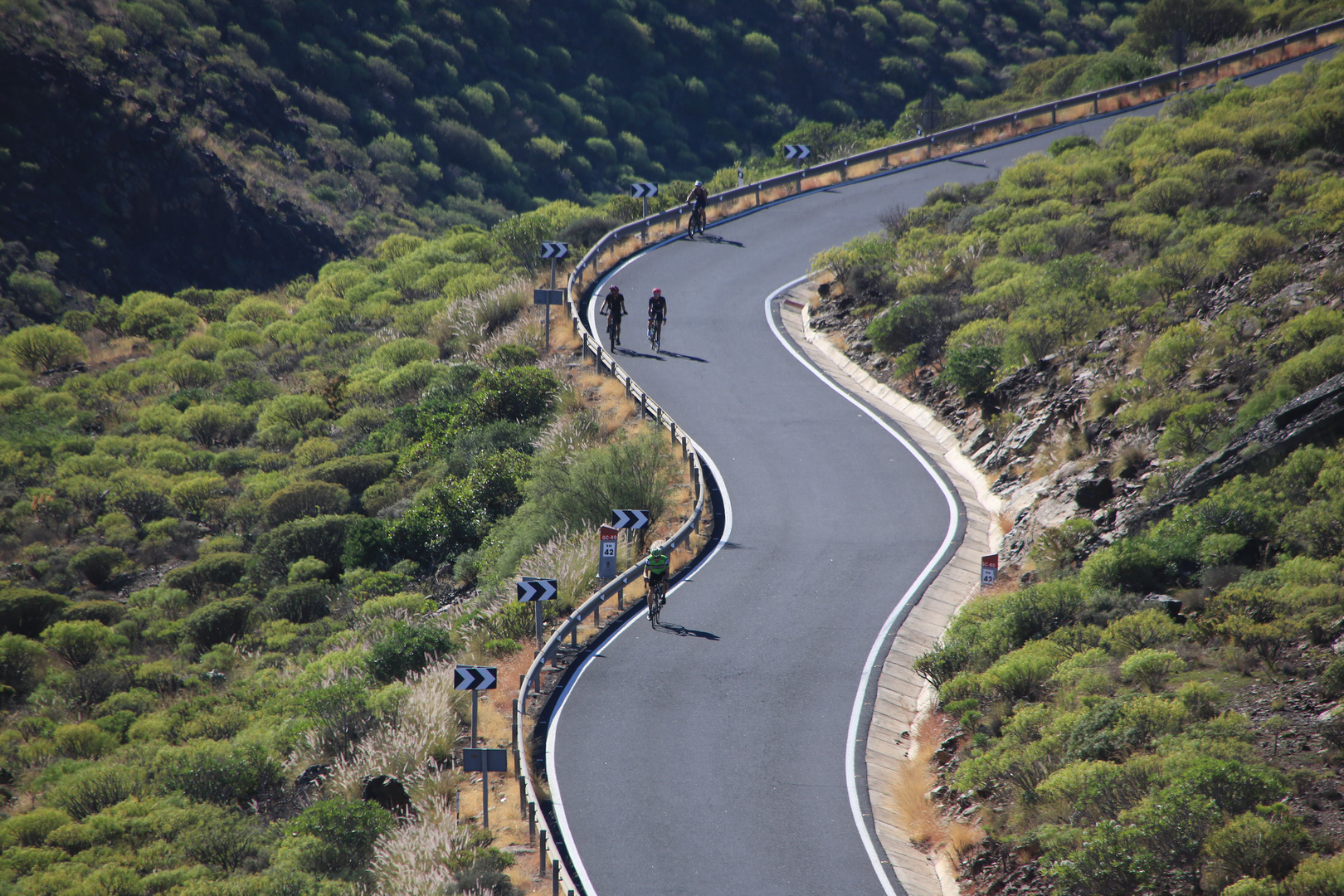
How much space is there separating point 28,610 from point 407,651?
37.8 ft

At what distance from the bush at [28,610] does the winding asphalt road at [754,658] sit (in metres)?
13.8

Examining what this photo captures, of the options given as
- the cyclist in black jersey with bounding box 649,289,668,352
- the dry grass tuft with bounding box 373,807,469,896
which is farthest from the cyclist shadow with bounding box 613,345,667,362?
the dry grass tuft with bounding box 373,807,469,896

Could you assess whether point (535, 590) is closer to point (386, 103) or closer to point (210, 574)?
point (210, 574)

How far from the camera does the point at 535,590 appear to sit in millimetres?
14391

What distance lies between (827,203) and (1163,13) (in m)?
26.8

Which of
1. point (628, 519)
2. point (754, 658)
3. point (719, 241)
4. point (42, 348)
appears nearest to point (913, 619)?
point (754, 658)

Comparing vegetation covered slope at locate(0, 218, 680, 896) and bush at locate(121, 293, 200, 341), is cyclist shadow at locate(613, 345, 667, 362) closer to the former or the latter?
vegetation covered slope at locate(0, 218, 680, 896)

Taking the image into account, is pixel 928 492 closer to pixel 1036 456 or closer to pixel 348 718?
pixel 1036 456

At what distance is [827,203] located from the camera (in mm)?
35906

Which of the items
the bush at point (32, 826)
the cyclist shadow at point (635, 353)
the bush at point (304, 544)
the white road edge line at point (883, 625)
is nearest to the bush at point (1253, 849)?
the white road edge line at point (883, 625)

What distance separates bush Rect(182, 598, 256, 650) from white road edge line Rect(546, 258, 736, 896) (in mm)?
10170

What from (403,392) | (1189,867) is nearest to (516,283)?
(403,392)

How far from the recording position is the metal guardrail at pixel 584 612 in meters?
11.0

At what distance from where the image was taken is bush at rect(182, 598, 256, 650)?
2170 cm
